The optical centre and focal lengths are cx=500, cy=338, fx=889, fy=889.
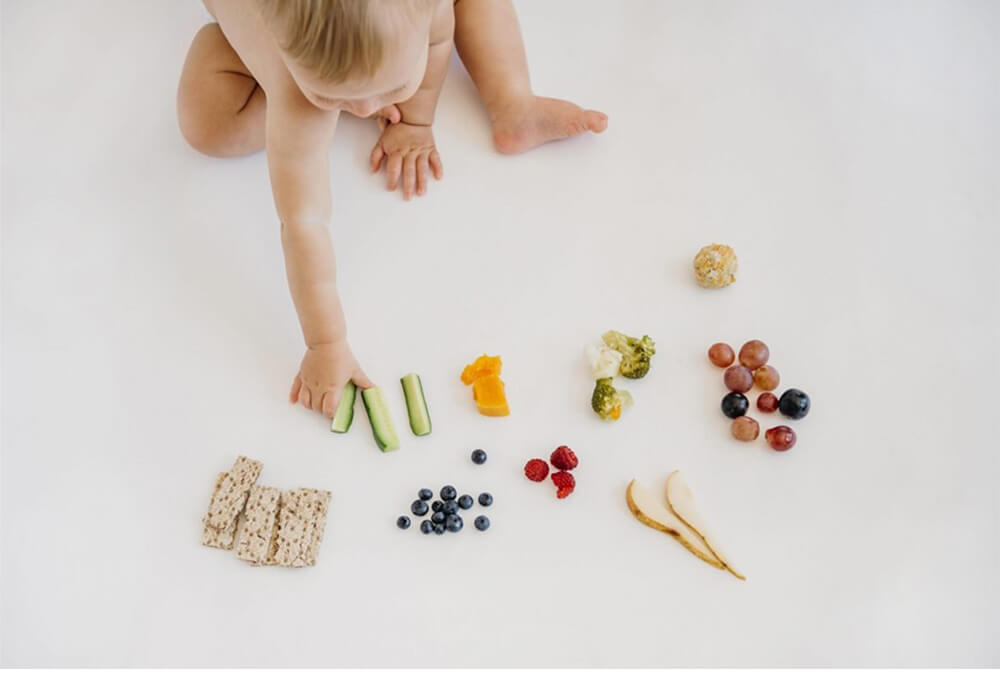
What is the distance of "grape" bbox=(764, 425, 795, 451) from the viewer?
1186 mm

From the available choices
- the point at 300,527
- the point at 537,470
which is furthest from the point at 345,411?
the point at 537,470

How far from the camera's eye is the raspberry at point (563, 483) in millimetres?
1176

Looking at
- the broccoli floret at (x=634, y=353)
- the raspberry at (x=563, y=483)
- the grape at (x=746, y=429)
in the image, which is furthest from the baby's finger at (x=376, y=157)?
the grape at (x=746, y=429)

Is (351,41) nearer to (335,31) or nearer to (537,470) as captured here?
(335,31)

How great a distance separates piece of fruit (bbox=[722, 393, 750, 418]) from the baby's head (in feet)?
2.01

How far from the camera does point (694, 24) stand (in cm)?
156

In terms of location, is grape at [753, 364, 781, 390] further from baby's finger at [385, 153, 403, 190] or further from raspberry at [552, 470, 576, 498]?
baby's finger at [385, 153, 403, 190]

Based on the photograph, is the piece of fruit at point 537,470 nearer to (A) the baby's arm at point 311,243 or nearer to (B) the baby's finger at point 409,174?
(A) the baby's arm at point 311,243

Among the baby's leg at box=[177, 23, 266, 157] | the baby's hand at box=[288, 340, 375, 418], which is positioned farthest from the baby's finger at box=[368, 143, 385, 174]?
the baby's hand at box=[288, 340, 375, 418]

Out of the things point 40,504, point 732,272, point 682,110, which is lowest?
point 40,504

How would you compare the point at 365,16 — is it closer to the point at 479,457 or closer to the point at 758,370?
the point at 479,457

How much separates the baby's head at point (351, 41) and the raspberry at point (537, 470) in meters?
0.53

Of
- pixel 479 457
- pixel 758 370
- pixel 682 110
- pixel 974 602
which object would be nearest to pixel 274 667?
pixel 479 457

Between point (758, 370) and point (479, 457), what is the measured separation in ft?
1.34
